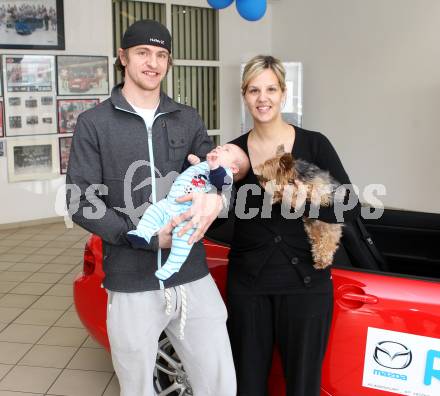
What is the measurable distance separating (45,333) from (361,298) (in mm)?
2251

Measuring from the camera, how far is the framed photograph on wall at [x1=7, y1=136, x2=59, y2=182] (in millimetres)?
6578

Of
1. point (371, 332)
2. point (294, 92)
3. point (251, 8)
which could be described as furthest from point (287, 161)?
point (294, 92)

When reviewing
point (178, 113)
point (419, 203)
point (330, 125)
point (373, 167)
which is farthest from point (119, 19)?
point (178, 113)

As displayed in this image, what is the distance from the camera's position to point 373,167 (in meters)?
7.12

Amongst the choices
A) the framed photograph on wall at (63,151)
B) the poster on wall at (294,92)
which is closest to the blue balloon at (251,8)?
the poster on wall at (294,92)

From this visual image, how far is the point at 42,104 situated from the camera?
6723mm

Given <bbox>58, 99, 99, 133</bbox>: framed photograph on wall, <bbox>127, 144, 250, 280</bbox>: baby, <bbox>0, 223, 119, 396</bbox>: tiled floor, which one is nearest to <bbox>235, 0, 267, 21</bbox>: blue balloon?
<bbox>58, 99, 99, 133</bbox>: framed photograph on wall

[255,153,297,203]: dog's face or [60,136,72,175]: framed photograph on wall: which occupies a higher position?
[255,153,297,203]: dog's face

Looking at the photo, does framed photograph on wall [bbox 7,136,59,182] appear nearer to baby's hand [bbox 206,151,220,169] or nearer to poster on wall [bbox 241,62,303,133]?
poster on wall [bbox 241,62,303,133]

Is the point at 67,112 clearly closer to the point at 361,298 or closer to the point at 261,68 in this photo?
the point at 261,68

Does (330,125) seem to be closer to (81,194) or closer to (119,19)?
(119,19)

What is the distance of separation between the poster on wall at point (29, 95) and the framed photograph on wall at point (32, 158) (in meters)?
0.11

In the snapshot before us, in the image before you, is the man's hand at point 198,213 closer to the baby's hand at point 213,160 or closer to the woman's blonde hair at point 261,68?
the baby's hand at point 213,160

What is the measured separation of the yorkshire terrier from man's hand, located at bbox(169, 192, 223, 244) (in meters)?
0.18
